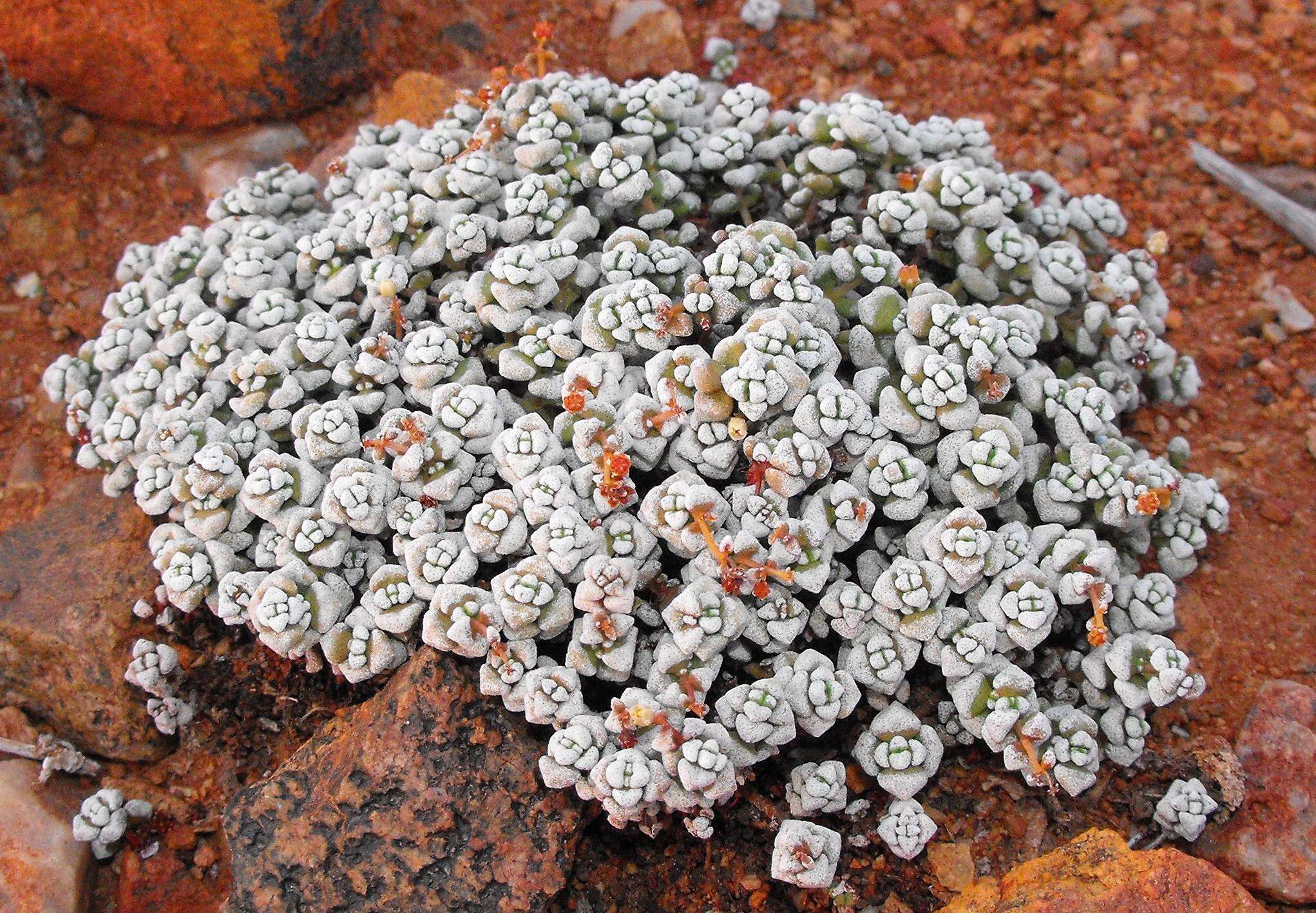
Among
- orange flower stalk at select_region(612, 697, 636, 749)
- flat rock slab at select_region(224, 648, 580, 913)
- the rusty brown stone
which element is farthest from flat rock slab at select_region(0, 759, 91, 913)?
the rusty brown stone

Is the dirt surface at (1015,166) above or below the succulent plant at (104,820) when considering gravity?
above

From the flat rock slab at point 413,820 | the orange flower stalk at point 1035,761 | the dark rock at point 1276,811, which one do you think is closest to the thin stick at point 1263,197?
the dark rock at point 1276,811

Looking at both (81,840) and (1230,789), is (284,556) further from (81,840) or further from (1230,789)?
(1230,789)

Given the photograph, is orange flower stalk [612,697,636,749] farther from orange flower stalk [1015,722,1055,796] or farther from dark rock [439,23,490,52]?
dark rock [439,23,490,52]

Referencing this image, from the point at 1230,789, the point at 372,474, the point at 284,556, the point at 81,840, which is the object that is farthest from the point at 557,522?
the point at 1230,789

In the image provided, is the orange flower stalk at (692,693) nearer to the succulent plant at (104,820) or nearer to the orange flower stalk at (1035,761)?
the orange flower stalk at (1035,761)

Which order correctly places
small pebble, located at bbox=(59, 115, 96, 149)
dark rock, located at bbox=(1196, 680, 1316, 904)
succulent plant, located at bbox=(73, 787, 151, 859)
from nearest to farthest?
dark rock, located at bbox=(1196, 680, 1316, 904) < succulent plant, located at bbox=(73, 787, 151, 859) < small pebble, located at bbox=(59, 115, 96, 149)

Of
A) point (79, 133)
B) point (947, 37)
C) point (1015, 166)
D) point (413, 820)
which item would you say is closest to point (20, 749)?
point (413, 820)
